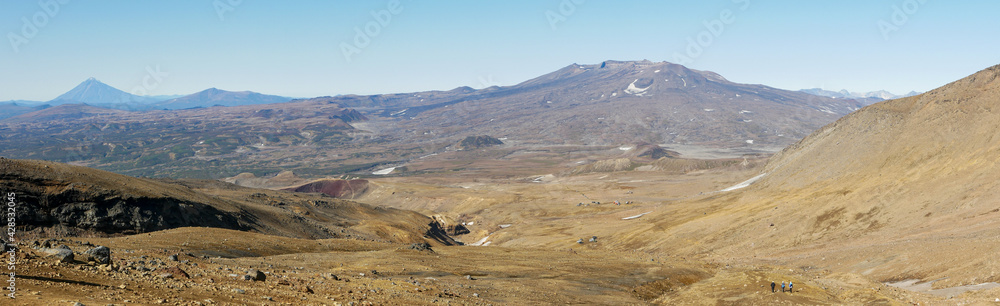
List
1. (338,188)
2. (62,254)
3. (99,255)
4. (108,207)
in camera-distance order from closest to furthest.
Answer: (62,254)
(99,255)
(108,207)
(338,188)

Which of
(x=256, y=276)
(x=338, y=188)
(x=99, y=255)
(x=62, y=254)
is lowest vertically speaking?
(x=338, y=188)

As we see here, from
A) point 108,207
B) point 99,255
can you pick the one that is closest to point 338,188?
point 108,207

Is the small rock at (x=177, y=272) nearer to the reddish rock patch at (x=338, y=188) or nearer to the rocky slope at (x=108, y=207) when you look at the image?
the rocky slope at (x=108, y=207)

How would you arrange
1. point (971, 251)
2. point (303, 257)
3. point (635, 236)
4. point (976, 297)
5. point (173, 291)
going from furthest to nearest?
point (635, 236)
point (971, 251)
point (303, 257)
point (976, 297)
point (173, 291)

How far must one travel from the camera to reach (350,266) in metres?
34.5

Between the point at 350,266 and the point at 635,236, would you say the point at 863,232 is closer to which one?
the point at 635,236

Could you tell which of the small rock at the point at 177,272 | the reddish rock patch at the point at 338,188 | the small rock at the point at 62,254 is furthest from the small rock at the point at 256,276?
the reddish rock patch at the point at 338,188

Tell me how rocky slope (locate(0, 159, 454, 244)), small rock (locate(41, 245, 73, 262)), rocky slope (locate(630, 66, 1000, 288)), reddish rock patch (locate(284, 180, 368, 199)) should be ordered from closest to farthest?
small rock (locate(41, 245, 73, 262)), rocky slope (locate(0, 159, 454, 244)), rocky slope (locate(630, 66, 1000, 288)), reddish rock patch (locate(284, 180, 368, 199))

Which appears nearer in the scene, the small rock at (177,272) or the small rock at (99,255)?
the small rock at (99,255)

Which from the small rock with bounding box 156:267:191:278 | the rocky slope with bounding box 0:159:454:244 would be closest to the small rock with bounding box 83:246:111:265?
the small rock with bounding box 156:267:191:278

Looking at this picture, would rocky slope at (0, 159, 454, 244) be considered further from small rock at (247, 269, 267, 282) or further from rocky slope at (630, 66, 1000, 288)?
rocky slope at (630, 66, 1000, 288)

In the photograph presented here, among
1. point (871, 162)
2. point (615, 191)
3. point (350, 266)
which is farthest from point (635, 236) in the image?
point (615, 191)

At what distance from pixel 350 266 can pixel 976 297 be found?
3416cm

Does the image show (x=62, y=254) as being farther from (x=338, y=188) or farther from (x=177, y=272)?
(x=338, y=188)
